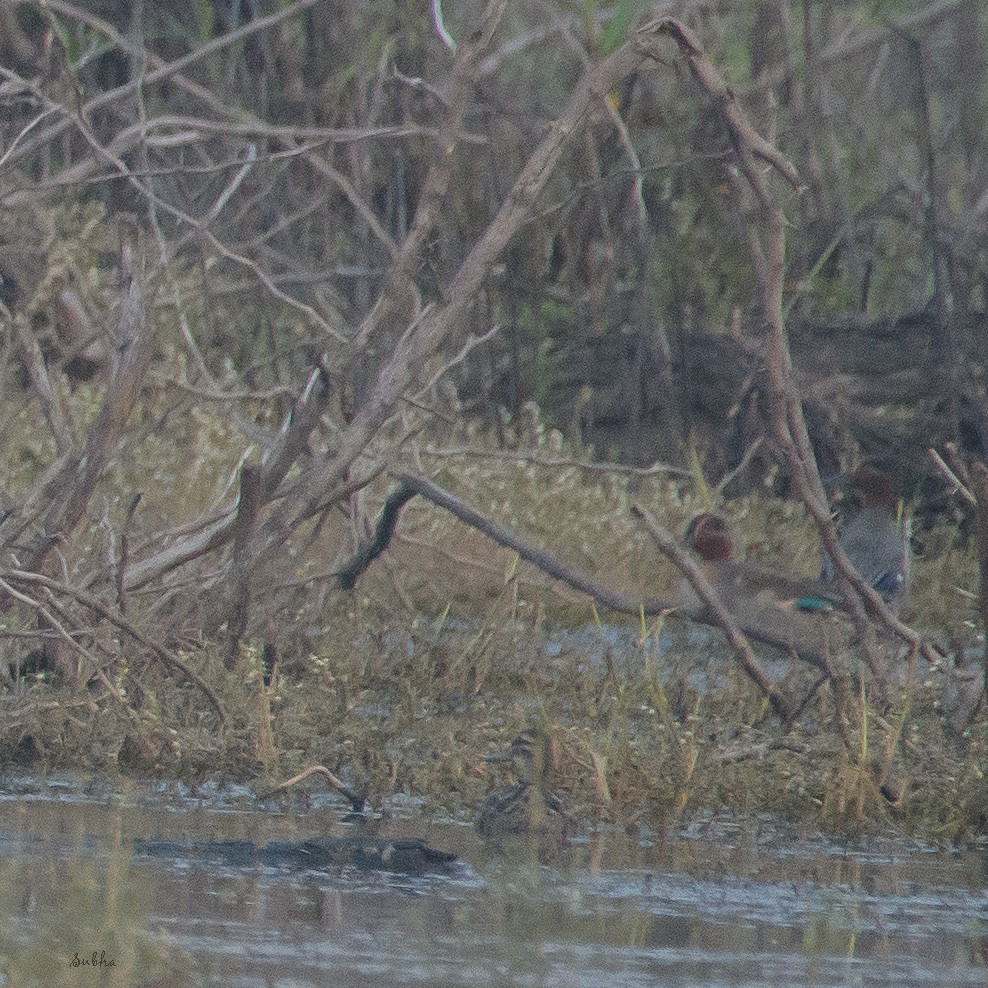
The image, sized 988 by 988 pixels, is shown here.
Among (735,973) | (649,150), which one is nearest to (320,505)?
(735,973)

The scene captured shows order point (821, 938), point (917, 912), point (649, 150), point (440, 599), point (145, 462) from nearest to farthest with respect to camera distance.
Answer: point (821, 938) < point (917, 912) < point (440, 599) < point (145, 462) < point (649, 150)

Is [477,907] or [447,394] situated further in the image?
[447,394]

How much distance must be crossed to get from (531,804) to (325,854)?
1.77 ft

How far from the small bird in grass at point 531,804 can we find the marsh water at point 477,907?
0.07 m

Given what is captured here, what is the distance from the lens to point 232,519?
5.91 m

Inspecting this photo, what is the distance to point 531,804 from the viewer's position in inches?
186

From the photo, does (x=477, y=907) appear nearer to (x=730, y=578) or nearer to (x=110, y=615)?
(x=110, y=615)

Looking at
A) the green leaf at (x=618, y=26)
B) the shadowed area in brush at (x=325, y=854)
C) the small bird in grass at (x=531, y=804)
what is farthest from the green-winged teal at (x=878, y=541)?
the shadowed area in brush at (x=325, y=854)

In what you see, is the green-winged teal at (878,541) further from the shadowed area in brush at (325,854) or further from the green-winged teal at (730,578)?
the shadowed area in brush at (325,854)

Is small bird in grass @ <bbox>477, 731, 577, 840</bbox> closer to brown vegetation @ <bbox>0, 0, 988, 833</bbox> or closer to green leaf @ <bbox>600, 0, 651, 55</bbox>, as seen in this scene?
brown vegetation @ <bbox>0, 0, 988, 833</bbox>

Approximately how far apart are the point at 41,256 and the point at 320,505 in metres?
4.18

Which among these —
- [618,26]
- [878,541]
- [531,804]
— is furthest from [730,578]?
[618,26]

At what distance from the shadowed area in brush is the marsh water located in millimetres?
42

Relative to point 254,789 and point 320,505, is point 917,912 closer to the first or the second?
point 254,789
